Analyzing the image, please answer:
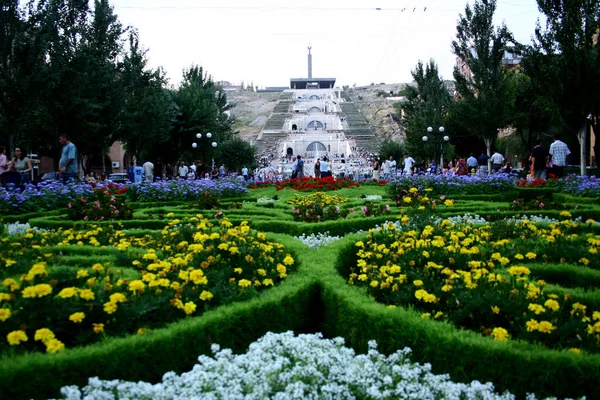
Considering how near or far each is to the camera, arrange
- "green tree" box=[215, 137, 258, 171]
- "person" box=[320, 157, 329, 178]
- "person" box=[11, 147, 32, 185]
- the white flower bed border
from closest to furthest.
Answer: the white flower bed border < "person" box=[11, 147, 32, 185] < "person" box=[320, 157, 329, 178] < "green tree" box=[215, 137, 258, 171]

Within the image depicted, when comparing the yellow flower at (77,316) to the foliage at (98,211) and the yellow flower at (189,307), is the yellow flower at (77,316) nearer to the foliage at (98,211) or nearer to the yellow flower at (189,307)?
the yellow flower at (189,307)

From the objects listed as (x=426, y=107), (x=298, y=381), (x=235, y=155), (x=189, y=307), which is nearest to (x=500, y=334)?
(x=298, y=381)

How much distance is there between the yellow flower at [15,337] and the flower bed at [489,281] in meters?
2.31

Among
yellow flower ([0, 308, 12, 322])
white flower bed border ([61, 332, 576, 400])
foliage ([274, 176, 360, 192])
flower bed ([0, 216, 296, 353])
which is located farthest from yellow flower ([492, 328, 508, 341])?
foliage ([274, 176, 360, 192])

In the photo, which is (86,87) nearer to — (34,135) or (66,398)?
(34,135)

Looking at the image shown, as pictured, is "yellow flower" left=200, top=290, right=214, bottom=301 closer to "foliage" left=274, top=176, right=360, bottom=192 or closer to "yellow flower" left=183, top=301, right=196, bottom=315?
"yellow flower" left=183, top=301, right=196, bottom=315

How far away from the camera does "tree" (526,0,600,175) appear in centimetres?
1464

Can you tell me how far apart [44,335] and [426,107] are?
3186 centimetres

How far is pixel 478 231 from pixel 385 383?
371cm

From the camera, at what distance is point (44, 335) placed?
2.87 m

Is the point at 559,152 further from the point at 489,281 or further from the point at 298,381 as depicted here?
the point at 298,381

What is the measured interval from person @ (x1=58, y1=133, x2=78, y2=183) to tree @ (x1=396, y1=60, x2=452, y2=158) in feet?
74.2

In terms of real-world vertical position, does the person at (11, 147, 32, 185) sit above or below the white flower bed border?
above

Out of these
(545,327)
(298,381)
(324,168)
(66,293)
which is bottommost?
(298,381)
